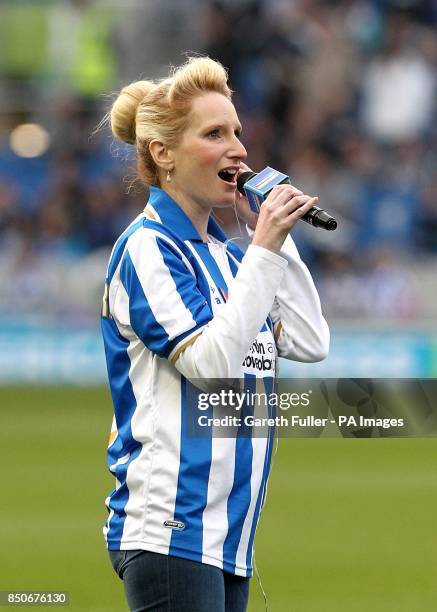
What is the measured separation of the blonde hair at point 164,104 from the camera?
105 inches

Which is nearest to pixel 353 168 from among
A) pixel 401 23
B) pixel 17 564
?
pixel 401 23

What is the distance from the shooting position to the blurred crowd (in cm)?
1252

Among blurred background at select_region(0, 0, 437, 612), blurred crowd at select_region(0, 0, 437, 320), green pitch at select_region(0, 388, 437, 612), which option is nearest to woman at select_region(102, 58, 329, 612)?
green pitch at select_region(0, 388, 437, 612)

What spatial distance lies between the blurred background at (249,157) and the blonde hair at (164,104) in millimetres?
7399

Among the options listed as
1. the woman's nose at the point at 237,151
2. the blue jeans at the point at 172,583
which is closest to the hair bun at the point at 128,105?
the woman's nose at the point at 237,151

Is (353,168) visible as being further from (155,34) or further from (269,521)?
(269,521)

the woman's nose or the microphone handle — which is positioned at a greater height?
the woman's nose

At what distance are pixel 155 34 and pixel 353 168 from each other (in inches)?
98.7

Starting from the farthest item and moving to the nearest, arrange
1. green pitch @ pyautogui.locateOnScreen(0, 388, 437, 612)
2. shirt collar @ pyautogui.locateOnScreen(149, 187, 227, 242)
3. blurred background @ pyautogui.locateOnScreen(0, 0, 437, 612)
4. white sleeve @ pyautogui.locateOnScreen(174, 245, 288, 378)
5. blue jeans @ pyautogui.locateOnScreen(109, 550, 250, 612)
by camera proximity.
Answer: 1. blurred background @ pyautogui.locateOnScreen(0, 0, 437, 612)
2. green pitch @ pyautogui.locateOnScreen(0, 388, 437, 612)
3. shirt collar @ pyautogui.locateOnScreen(149, 187, 227, 242)
4. blue jeans @ pyautogui.locateOnScreen(109, 550, 250, 612)
5. white sleeve @ pyautogui.locateOnScreen(174, 245, 288, 378)

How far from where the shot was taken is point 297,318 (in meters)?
2.79

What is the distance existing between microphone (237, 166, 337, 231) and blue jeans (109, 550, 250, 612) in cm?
73

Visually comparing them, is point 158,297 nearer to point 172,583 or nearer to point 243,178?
point 243,178

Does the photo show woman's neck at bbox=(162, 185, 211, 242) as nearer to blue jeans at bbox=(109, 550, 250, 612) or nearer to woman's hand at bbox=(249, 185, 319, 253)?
woman's hand at bbox=(249, 185, 319, 253)

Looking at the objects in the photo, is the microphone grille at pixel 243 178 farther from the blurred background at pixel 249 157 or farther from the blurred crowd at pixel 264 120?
the blurred crowd at pixel 264 120
